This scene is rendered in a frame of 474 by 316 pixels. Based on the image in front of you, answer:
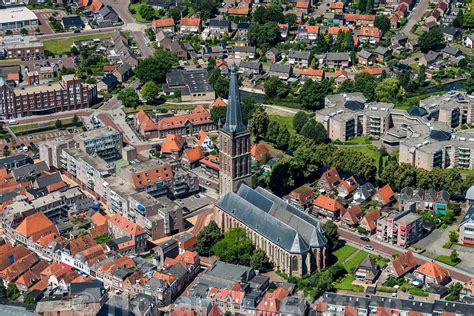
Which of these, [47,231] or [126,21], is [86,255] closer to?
[47,231]

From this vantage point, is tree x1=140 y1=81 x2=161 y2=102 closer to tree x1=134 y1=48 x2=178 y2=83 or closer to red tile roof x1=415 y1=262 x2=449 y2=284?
tree x1=134 y1=48 x2=178 y2=83

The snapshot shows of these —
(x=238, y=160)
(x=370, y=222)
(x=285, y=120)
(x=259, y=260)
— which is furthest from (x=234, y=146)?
(x=285, y=120)

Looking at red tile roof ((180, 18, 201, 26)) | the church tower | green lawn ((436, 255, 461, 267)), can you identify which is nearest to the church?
the church tower

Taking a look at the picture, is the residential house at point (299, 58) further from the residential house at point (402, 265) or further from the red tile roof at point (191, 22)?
the residential house at point (402, 265)

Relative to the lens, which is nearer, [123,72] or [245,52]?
[123,72]

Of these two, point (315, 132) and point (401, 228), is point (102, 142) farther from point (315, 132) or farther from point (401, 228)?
point (401, 228)

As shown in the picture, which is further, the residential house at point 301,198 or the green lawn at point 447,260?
the residential house at point 301,198

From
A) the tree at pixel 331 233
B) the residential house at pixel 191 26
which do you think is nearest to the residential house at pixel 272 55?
the residential house at pixel 191 26
